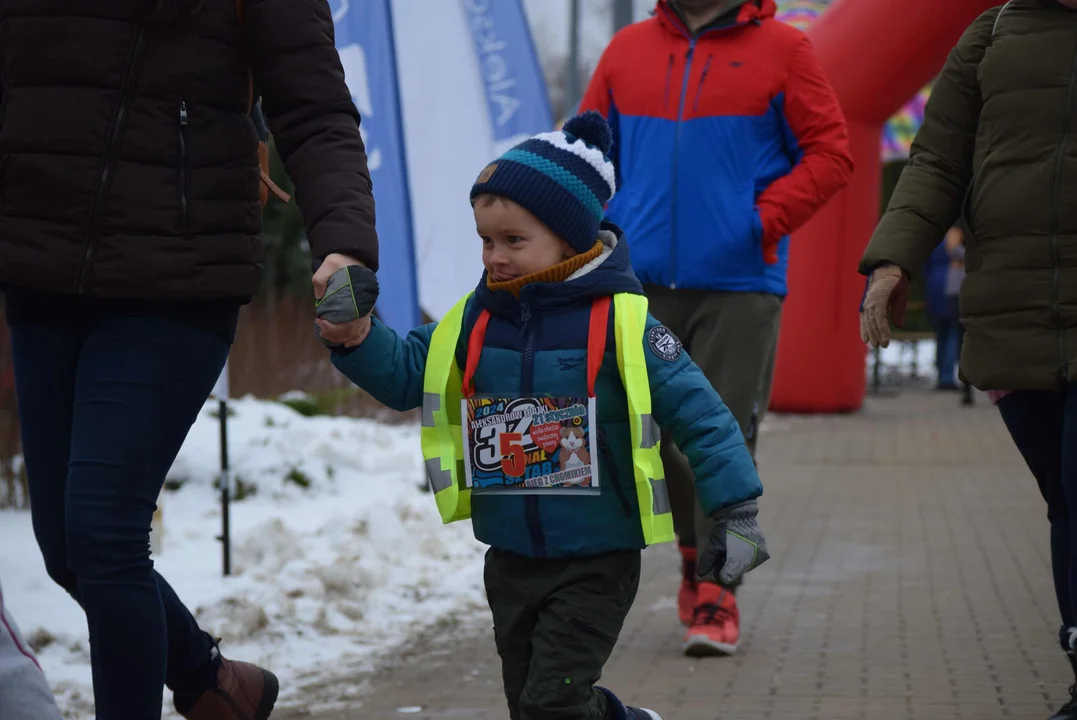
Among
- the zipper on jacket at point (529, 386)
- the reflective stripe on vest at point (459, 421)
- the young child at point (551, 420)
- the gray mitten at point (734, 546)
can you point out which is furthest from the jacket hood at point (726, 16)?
the gray mitten at point (734, 546)

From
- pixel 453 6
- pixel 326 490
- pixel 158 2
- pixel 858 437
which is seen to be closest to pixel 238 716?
pixel 158 2

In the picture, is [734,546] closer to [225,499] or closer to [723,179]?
[723,179]

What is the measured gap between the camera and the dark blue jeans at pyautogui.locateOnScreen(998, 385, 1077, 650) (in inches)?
153

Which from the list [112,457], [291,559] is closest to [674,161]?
[291,559]

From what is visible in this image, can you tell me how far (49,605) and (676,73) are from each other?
2.72 meters

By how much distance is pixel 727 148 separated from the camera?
528 cm

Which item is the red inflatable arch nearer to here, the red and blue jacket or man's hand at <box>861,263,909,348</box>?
the red and blue jacket

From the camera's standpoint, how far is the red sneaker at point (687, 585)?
5.47 m

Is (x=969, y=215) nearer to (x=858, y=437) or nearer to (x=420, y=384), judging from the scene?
(x=420, y=384)

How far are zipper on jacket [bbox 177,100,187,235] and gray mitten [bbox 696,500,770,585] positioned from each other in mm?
1186

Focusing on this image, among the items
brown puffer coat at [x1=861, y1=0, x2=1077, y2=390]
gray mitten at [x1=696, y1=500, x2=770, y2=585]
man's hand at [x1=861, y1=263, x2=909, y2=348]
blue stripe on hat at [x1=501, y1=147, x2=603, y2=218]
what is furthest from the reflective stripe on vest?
brown puffer coat at [x1=861, y1=0, x2=1077, y2=390]

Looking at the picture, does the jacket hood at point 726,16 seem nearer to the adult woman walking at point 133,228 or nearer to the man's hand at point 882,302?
the man's hand at point 882,302

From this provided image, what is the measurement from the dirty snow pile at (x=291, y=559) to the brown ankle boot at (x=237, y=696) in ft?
2.66

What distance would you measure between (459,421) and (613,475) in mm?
355
